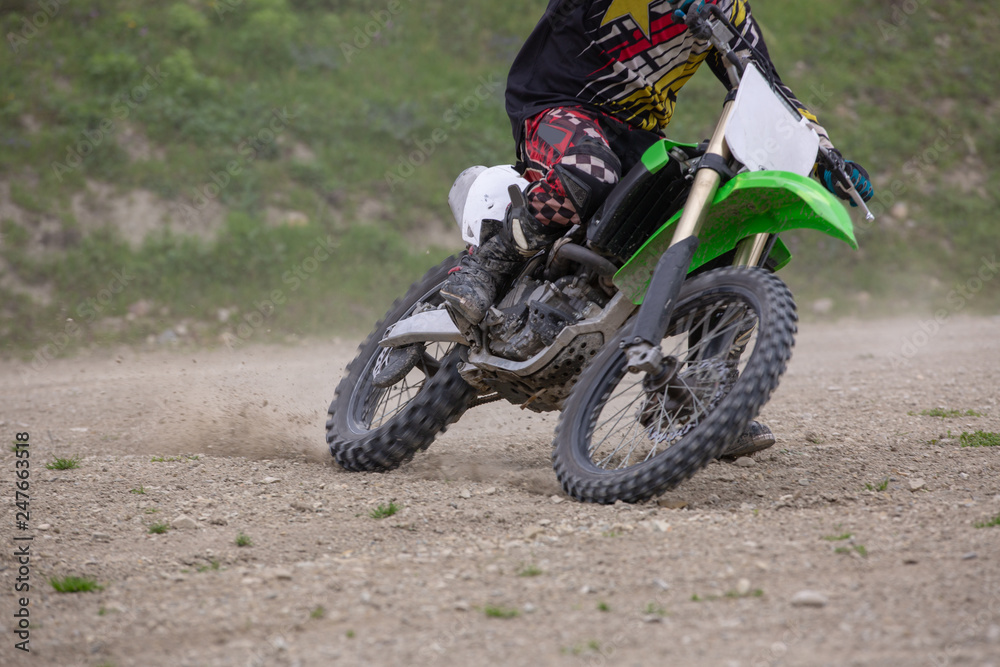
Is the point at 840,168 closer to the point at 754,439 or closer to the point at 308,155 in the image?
the point at 754,439

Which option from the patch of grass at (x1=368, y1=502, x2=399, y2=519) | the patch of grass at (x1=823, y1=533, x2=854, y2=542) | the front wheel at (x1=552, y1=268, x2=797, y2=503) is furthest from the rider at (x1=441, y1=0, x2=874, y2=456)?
the patch of grass at (x1=823, y1=533, x2=854, y2=542)

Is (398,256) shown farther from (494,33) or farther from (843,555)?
(843,555)

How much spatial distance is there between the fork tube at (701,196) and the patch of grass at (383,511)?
1340mm

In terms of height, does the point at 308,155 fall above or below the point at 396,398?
above

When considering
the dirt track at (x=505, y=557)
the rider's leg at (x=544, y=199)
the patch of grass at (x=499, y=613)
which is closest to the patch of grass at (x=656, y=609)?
the dirt track at (x=505, y=557)

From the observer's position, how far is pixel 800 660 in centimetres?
177

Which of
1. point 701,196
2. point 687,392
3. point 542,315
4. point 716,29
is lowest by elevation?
point 687,392

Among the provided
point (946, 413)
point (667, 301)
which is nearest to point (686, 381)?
point (667, 301)

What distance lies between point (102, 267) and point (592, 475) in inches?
317

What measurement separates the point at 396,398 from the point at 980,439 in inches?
108

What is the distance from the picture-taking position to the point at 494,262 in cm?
369

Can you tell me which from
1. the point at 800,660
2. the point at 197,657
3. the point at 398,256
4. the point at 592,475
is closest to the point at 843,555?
the point at 800,660

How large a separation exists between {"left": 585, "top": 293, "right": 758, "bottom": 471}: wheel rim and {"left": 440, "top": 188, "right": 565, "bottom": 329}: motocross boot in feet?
2.17

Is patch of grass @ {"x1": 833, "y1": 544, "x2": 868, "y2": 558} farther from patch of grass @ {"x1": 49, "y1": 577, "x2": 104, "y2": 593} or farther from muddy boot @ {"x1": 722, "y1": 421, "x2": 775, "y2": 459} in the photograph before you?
patch of grass @ {"x1": 49, "y1": 577, "x2": 104, "y2": 593}
